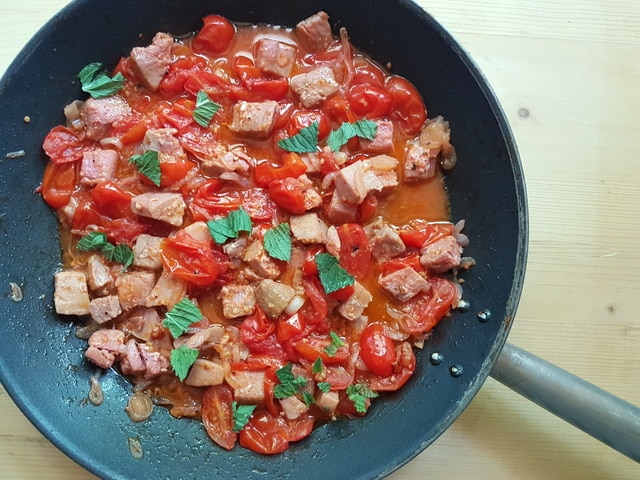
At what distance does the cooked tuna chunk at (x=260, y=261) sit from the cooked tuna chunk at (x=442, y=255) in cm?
80

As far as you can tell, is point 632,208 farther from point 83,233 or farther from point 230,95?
point 83,233

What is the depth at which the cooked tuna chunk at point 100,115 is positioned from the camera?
3.30 m

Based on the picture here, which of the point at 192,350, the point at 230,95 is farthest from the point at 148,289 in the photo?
the point at 230,95

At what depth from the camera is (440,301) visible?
3.28m

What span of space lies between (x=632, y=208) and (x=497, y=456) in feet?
5.26

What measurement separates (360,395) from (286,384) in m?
0.40

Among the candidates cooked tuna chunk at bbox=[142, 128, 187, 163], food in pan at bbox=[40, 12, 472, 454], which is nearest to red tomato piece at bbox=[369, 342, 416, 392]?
food in pan at bbox=[40, 12, 472, 454]

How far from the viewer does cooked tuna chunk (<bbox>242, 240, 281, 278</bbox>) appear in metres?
3.17

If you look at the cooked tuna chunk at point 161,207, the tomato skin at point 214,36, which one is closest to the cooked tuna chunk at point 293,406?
the cooked tuna chunk at point 161,207

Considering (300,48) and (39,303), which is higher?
(300,48)

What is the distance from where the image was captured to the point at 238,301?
320 centimetres

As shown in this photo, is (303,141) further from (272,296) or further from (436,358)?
(436,358)

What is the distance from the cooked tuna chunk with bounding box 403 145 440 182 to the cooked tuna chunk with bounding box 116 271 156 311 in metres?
1.49

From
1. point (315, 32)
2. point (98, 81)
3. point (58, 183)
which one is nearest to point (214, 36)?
point (315, 32)
